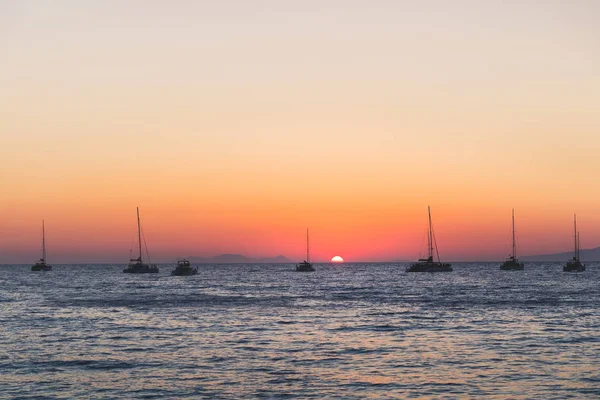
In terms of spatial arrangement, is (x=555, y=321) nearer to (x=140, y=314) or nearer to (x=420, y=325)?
(x=420, y=325)

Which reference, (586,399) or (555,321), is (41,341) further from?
(555,321)

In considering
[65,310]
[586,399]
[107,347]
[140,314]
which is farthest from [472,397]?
[65,310]

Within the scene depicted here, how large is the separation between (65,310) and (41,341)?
26.2m

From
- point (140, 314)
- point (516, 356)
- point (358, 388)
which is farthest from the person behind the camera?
point (140, 314)

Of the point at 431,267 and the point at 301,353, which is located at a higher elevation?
the point at 301,353

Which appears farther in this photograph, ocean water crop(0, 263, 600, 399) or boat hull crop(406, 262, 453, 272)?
boat hull crop(406, 262, 453, 272)

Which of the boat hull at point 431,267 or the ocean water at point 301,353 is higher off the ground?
the ocean water at point 301,353

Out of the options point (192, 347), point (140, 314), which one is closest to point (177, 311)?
point (140, 314)

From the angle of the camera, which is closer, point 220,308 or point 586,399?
point 586,399

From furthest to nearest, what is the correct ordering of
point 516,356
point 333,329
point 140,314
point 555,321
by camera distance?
point 140,314
point 555,321
point 333,329
point 516,356

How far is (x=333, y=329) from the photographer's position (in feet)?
171

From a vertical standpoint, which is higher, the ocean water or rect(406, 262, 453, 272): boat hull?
the ocean water

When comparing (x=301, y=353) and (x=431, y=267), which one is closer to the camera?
(x=301, y=353)

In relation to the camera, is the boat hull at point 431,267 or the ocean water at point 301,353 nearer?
the ocean water at point 301,353
